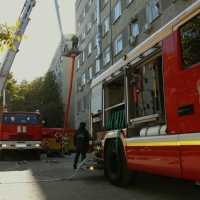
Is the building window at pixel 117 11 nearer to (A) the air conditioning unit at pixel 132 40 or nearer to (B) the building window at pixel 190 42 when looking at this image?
(A) the air conditioning unit at pixel 132 40

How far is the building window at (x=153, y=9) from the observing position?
15.9 meters

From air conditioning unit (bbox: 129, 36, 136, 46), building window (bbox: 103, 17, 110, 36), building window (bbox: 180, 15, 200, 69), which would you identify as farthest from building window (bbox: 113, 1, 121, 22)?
building window (bbox: 180, 15, 200, 69)

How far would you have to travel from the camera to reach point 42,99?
139 feet

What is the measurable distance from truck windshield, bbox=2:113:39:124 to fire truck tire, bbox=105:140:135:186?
8188 millimetres

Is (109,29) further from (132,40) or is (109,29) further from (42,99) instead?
(42,99)

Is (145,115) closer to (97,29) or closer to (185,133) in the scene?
(185,133)

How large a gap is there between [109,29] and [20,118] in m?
12.6

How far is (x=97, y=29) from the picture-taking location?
25.8 m

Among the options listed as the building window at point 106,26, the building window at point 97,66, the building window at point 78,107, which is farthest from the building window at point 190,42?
the building window at point 78,107

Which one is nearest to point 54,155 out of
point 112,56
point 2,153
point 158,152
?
point 2,153

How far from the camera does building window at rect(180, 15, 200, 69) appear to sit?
3986 millimetres

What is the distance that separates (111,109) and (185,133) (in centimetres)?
342

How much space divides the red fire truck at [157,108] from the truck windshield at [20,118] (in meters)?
7.27

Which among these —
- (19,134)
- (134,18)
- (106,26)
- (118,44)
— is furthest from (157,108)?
(106,26)
